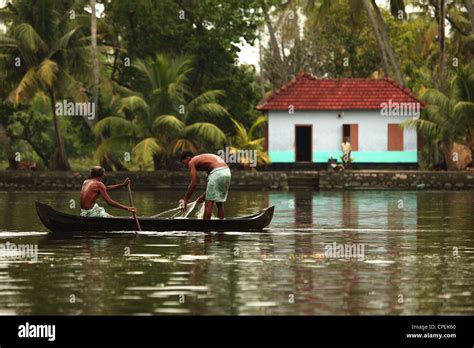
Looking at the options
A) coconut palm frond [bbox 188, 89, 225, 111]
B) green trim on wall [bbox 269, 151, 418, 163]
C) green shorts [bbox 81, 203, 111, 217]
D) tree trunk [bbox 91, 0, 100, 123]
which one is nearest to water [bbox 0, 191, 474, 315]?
green shorts [bbox 81, 203, 111, 217]

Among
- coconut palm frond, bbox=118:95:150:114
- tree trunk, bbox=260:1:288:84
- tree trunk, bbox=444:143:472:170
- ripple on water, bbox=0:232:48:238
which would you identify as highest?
tree trunk, bbox=260:1:288:84

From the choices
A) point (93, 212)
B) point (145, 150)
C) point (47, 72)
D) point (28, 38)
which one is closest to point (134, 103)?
point (145, 150)

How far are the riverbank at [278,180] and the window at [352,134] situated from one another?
4.98 metres

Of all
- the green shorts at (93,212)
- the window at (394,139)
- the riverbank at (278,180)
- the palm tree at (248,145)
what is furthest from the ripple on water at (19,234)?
the window at (394,139)

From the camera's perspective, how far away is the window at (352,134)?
5288cm

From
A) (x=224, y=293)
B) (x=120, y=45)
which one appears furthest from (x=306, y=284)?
(x=120, y=45)

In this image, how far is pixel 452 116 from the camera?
47688 mm

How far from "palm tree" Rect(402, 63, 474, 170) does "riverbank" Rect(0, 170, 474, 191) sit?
2037mm

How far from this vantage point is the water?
14.0m

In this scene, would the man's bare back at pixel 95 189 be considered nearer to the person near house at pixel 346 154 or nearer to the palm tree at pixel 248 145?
the palm tree at pixel 248 145

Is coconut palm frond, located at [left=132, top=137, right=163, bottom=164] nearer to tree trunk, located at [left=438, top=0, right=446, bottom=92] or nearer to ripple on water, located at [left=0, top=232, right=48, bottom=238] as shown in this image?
tree trunk, located at [left=438, top=0, right=446, bottom=92]

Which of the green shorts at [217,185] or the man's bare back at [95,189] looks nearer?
the man's bare back at [95,189]
